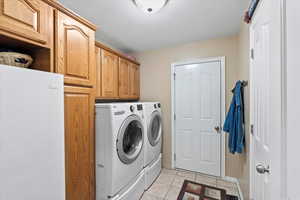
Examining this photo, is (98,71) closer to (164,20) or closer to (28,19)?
(28,19)

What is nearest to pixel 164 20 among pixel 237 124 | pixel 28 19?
pixel 28 19

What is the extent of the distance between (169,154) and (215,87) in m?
1.52

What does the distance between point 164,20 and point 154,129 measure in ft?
5.45

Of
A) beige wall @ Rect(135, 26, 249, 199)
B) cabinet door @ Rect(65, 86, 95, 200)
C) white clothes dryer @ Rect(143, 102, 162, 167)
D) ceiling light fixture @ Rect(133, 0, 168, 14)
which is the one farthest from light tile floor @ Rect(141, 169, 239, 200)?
ceiling light fixture @ Rect(133, 0, 168, 14)

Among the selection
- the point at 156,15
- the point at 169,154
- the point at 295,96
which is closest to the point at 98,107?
the point at 156,15

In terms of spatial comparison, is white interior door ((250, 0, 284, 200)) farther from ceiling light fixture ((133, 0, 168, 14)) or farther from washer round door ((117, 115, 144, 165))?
washer round door ((117, 115, 144, 165))

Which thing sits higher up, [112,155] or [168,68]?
[168,68]

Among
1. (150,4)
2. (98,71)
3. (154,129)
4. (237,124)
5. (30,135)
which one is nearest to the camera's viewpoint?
(30,135)

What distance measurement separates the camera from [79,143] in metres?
1.25

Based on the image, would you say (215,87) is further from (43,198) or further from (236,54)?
(43,198)

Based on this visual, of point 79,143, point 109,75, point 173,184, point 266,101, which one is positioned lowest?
point 173,184

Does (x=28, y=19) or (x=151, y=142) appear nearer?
(x=28, y=19)

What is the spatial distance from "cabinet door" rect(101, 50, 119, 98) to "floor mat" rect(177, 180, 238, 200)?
176cm

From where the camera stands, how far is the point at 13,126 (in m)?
0.68
